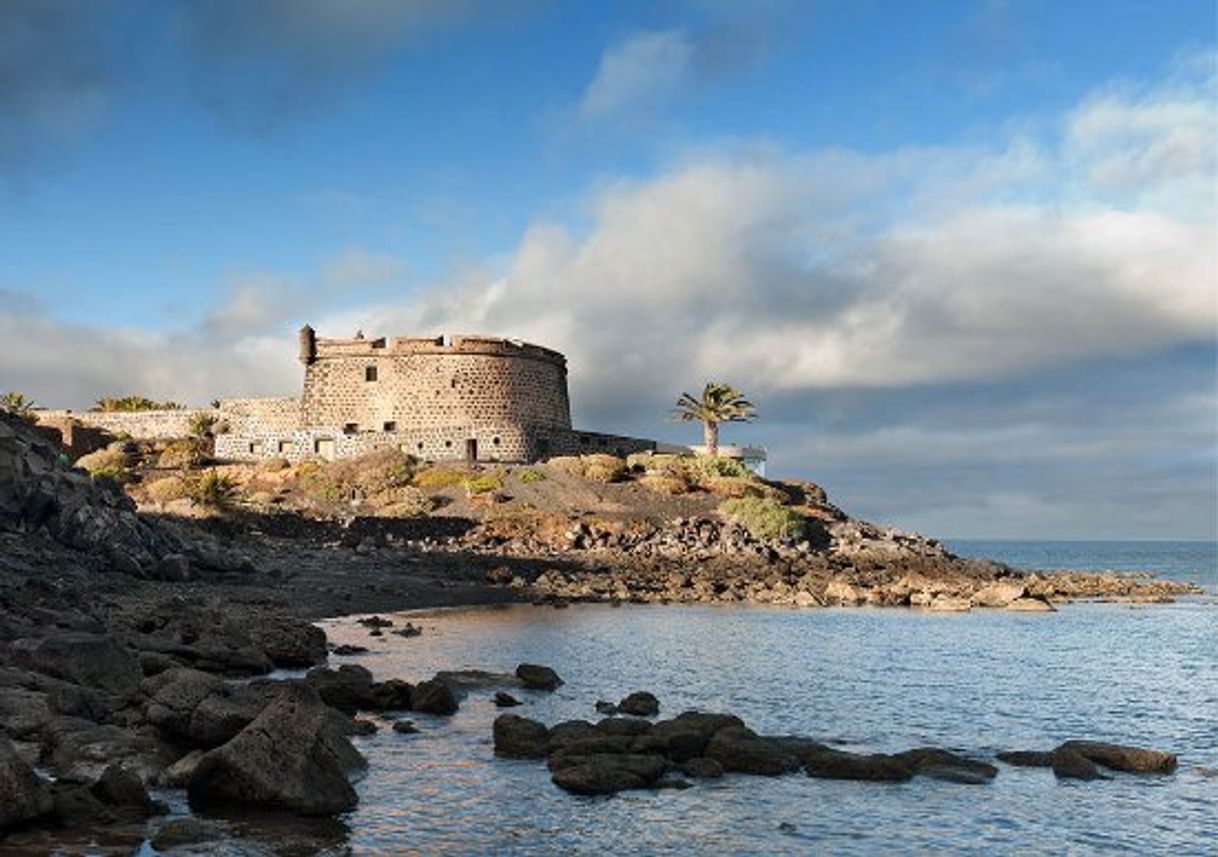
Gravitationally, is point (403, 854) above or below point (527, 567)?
below

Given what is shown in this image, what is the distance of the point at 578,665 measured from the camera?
1125 inches

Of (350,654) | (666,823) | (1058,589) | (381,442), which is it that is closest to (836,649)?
(350,654)

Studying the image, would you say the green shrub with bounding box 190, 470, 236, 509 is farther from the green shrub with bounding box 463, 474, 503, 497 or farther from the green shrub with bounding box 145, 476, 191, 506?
the green shrub with bounding box 463, 474, 503, 497

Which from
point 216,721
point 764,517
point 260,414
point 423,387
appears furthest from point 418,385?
point 216,721

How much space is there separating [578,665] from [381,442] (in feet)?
168

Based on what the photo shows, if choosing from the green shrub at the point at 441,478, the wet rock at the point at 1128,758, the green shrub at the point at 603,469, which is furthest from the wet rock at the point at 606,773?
the green shrub at the point at 603,469

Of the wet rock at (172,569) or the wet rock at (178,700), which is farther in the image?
the wet rock at (172,569)

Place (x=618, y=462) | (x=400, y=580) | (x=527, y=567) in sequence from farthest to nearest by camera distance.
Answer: (x=618, y=462) < (x=527, y=567) < (x=400, y=580)

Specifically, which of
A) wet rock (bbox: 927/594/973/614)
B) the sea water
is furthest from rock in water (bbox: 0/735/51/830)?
wet rock (bbox: 927/594/973/614)

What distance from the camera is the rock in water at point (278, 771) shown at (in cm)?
1312

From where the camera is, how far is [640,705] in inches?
848

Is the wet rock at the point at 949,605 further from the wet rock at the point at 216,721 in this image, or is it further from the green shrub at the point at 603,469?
the wet rock at the point at 216,721

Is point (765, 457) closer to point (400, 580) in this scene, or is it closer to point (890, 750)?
point (400, 580)

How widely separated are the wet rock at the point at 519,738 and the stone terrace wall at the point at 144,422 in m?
71.0
